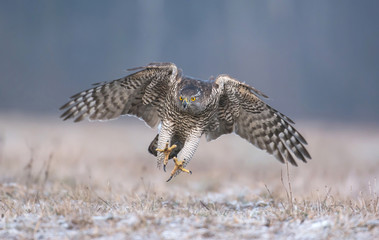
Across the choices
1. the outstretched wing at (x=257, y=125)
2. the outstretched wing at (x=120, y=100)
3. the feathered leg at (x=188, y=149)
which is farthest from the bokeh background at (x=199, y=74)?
the outstretched wing at (x=120, y=100)

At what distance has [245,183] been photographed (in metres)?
9.24

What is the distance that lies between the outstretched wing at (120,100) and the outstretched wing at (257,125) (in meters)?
0.78

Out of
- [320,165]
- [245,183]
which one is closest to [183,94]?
[245,183]

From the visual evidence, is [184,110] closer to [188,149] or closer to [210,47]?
[188,149]

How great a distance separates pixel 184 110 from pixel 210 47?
57.2m

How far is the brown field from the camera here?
4.58 metres

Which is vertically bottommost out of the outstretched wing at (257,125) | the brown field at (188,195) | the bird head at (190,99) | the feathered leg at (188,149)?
the brown field at (188,195)

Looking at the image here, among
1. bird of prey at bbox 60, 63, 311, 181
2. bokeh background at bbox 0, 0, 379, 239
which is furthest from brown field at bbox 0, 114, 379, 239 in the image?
bird of prey at bbox 60, 63, 311, 181

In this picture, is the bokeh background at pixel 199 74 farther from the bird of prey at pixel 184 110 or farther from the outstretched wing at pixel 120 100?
the outstretched wing at pixel 120 100

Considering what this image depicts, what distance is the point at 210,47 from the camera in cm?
6322

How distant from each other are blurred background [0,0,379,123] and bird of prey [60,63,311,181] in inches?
1758

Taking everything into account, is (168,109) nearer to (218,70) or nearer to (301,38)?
(218,70)

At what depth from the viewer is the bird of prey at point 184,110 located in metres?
6.67

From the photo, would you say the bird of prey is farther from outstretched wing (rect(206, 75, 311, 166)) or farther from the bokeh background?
the bokeh background
